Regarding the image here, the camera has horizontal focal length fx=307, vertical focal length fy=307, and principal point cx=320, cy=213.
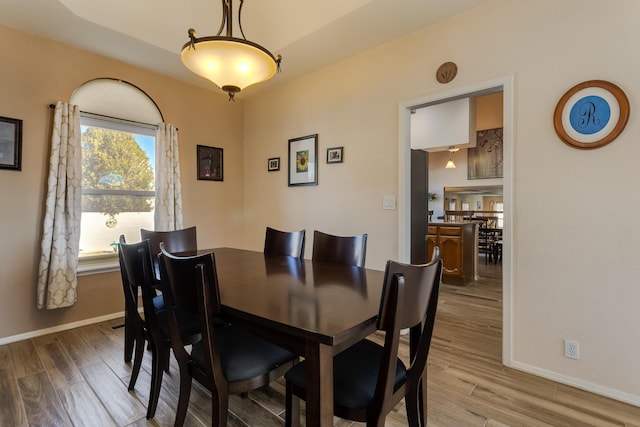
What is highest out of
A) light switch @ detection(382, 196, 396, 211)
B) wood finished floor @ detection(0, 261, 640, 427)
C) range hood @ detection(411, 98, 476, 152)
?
range hood @ detection(411, 98, 476, 152)

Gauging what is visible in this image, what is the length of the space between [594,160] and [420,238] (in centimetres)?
190

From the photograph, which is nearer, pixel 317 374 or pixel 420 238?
pixel 317 374

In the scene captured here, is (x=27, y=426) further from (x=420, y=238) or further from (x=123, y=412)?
(x=420, y=238)

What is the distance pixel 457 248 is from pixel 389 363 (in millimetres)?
3758

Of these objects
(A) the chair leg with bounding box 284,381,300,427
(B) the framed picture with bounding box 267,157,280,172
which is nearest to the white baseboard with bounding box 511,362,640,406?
(A) the chair leg with bounding box 284,381,300,427

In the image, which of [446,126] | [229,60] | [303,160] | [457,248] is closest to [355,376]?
[229,60]

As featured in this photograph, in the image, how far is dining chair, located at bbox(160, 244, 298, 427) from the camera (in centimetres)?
117

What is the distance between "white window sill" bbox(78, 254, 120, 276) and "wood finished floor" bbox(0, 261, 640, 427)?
2.25ft

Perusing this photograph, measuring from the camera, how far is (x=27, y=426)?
158cm

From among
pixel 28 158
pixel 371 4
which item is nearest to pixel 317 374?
pixel 371 4

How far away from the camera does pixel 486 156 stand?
654 cm

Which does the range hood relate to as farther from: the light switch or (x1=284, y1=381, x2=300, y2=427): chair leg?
(x1=284, y1=381, x2=300, y2=427): chair leg

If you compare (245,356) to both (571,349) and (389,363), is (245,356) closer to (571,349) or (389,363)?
(389,363)

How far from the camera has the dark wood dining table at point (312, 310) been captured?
3.16ft
